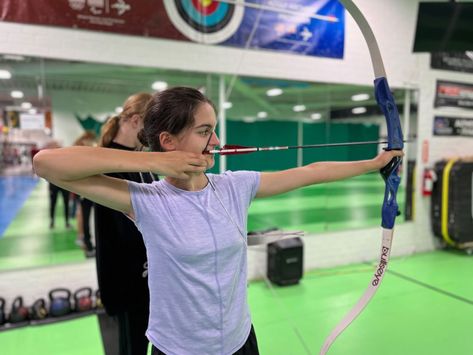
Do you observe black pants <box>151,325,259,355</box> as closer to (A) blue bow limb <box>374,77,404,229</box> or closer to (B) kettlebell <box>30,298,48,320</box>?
(A) blue bow limb <box>374,77,404,229</box>

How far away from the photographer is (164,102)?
87cm

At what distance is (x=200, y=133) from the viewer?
0.88 meters

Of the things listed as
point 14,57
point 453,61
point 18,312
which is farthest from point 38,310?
point 453,61

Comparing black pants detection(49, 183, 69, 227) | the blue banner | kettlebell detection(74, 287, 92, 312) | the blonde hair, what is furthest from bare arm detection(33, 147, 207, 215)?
black pants detection(49, 183, 69, 227)

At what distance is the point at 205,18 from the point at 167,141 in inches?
98.4

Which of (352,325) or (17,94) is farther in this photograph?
(17,94)

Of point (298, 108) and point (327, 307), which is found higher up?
point (298, 108)

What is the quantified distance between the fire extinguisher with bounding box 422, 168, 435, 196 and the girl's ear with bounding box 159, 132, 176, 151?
410 cm

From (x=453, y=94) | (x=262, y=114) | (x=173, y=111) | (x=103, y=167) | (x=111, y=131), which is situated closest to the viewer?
(x=103, y=167)

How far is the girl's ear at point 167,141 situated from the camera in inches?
34.6

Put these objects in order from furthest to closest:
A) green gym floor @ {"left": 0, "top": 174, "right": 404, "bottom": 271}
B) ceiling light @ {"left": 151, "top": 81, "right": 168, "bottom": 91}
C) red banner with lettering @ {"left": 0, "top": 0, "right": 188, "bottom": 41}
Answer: ceiling light @ {"left": 151, "top": 81, "right": 168, "bottom": 91}, green gym floor @ {"left": 0, "top": 174, "right": 404, "bottom": 271}, red banner with lettering @ {"left": 0, "top": 0, "right": 188, "bottom": 41}

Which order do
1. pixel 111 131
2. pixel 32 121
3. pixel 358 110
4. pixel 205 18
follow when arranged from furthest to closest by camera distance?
pixel 358 110
pixel 205 18
pixel 32 121
pixel 111 131

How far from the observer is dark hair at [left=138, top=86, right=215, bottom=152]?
853 mm

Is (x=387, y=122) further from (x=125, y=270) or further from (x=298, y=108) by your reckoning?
(x=298, y=108)
